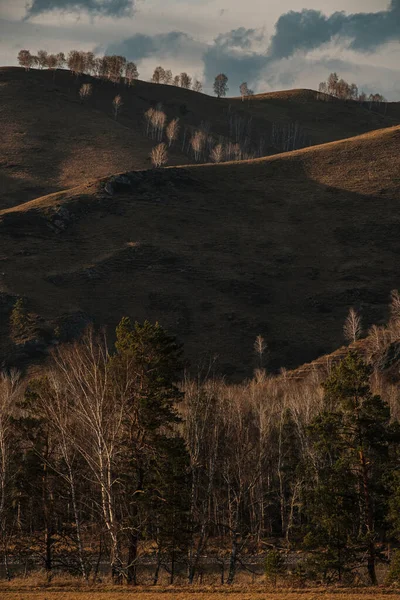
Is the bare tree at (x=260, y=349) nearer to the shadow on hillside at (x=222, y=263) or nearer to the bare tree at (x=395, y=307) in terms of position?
the shadow on hillside at (x=222, y=263)

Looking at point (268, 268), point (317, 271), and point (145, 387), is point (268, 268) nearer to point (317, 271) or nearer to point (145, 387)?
point (317, 271)

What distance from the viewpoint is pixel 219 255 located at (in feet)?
447

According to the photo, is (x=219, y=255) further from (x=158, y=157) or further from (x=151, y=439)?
(x=151, y=439)

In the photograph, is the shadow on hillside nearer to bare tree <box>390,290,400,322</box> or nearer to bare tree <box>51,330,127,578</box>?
bare tree <box>390,290,400,322</box>

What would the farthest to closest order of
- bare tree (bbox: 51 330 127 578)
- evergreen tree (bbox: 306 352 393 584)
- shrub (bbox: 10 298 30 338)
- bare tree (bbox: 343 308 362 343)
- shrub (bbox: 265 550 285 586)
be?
1. bare tree (bbox: 343 308 362 343)
2. shrub (bbox: 10 298 30 338)
3. shrub (bbox: 265 550 285 586)
4. evergreen tree (bbox: 306 352 393 584)
5. bare tree (bbox: 51 330 127 578)

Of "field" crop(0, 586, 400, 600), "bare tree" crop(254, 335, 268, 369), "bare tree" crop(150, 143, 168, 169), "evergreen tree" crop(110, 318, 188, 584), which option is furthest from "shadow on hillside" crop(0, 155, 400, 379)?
"field" crop(0, 586, 400, 600)

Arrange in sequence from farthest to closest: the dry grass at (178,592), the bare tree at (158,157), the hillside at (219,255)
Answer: the bare tree at (158,157) < the hillside at (219,255) < the dry grass at (178,592)

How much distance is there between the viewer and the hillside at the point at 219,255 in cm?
11225

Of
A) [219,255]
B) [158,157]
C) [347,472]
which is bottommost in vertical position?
[347,472]

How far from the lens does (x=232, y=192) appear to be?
164 metres

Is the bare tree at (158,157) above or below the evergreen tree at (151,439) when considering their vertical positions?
above

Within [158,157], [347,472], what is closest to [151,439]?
[347,472]

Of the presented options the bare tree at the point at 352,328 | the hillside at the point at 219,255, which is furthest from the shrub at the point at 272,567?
the bare tree at the point at 352,328

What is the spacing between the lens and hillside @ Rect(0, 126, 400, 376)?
368 ft
